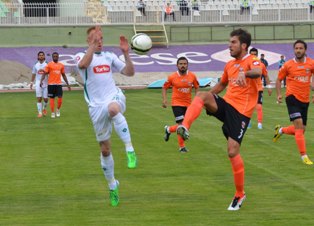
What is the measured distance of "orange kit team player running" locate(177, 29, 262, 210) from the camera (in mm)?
11164

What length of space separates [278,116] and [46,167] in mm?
13768

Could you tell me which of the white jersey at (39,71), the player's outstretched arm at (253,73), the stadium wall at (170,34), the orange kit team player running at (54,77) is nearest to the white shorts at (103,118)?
the player's outstretched arm at (253,73)

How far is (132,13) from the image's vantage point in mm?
57500

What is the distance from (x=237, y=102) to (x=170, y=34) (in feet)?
153

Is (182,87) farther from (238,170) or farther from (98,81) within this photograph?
(238,170)

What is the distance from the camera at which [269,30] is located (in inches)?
2297

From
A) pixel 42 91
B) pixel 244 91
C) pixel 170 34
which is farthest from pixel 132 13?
pixel 244 91

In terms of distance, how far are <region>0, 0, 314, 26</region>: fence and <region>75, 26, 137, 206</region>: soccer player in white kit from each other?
44.9 meters

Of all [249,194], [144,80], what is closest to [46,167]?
[249,194]

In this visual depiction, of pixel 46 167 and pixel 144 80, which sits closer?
pixel 46 167

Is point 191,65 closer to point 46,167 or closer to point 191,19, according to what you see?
point 191,19

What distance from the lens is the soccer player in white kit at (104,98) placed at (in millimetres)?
11656

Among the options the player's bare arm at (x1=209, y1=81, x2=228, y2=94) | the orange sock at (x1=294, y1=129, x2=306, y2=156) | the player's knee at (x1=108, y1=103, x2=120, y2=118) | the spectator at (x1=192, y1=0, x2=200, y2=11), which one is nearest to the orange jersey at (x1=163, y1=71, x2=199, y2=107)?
the orange sock at (x1=294, y1=129, x2=306, y2=156)

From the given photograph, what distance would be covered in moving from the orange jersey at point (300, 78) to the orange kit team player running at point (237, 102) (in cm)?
534
